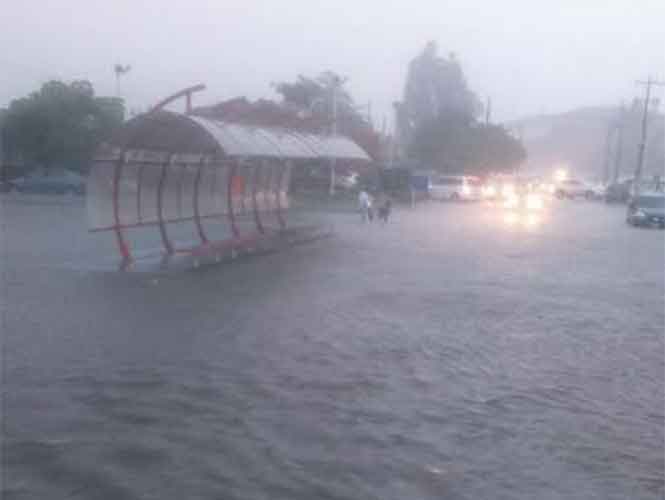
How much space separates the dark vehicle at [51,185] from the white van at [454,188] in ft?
74.6

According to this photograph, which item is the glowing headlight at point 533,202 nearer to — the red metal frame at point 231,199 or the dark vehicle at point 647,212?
the dark vehicle at point 647,212

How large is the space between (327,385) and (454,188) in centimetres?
5205

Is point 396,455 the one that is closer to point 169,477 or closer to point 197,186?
point 169,477

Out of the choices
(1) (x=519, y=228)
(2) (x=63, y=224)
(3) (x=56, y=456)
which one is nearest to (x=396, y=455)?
(3) (x=56, y=456)

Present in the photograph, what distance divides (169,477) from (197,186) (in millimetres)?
16052

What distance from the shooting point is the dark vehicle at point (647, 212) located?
3791cm

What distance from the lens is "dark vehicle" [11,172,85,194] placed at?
47.2m

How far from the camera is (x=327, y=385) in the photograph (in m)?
8.55

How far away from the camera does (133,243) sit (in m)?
21.9

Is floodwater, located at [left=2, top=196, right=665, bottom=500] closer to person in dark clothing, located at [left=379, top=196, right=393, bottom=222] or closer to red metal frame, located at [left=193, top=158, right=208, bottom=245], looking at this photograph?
red metal frame, located at [left=193, top=158, right=208, bottom=245]

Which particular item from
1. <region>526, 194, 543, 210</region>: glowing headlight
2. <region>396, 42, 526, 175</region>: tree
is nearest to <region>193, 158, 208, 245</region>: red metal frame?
<region>526, 194, 543, 210</region>: glowing headlight

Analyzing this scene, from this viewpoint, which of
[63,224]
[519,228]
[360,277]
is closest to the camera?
[360,277]

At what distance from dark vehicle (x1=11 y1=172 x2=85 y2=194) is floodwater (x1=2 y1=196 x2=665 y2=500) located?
30299 millimetres

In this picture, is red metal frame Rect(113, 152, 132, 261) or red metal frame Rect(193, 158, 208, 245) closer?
red metal frame Rect(113, 152, 132, 261)
